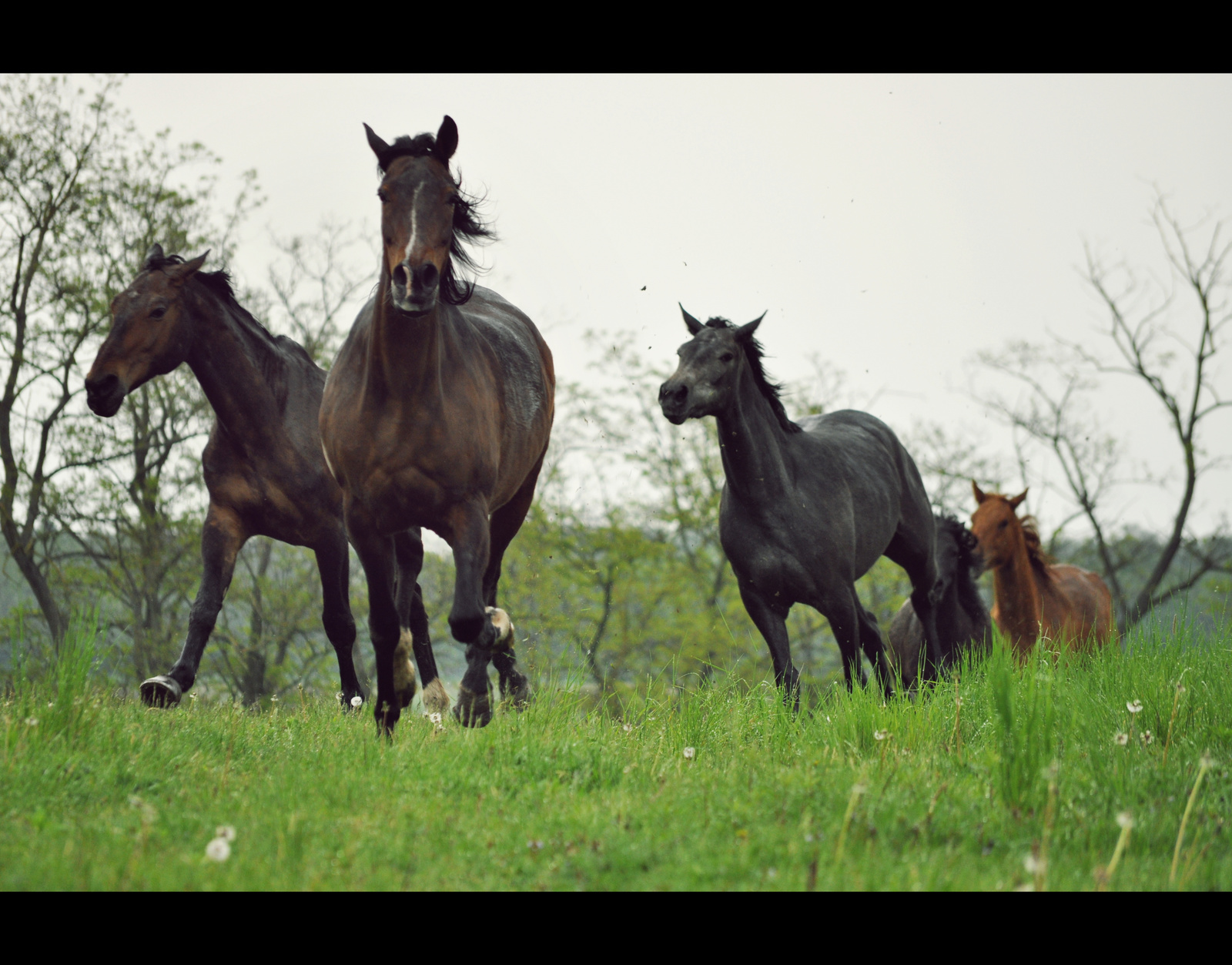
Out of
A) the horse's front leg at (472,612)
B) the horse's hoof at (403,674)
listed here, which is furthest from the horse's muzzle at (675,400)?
the horse's hoof at (403,674)

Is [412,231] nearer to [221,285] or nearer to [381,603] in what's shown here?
[381,603]

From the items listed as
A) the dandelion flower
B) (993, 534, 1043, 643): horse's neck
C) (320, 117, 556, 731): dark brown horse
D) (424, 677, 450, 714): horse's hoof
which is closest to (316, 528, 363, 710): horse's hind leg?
(424, 677, 450, 714): horse's hoof

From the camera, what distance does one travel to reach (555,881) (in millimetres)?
3295

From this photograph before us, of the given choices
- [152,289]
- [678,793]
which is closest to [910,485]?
[678,793]

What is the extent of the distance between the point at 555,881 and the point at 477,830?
20.4 inches

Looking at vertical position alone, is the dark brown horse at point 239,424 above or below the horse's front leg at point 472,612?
above

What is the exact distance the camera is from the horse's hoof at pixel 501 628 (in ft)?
18.9

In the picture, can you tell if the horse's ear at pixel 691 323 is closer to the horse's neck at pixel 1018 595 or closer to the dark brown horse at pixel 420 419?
the dark brown horse at pixel 420 419

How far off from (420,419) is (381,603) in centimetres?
112

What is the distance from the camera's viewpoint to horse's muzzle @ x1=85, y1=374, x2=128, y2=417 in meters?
6.82

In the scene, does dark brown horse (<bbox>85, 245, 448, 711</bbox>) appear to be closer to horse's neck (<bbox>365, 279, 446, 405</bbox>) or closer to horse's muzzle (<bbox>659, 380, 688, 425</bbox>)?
horse's neck (<bbox>365, 279, 446, 405</bbox>)

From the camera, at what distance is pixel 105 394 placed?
22.5 ft

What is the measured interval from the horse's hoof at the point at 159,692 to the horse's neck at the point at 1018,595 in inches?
328
